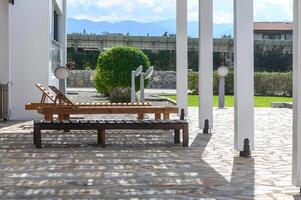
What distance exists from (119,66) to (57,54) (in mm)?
6871

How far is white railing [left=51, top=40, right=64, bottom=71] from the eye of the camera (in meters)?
15.4

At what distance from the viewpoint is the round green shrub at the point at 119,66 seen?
23.2m

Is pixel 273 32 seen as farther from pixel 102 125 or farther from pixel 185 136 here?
pixel 102 125

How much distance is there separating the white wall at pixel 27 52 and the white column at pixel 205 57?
4238 mm

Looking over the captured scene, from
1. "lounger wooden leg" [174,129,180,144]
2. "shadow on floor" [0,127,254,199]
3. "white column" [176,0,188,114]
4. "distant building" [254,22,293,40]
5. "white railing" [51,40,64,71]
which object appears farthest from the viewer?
"distant building" [254,22,293,40]

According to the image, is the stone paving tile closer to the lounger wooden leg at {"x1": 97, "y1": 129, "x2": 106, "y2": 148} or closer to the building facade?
the lounger wooden leg at {"x1": 97, "y1": 129, "x2": 106, "y2": 148}

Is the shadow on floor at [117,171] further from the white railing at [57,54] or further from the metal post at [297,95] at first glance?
the white railing at [57,54]

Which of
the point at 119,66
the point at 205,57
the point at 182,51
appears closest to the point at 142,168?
the point at 205,57

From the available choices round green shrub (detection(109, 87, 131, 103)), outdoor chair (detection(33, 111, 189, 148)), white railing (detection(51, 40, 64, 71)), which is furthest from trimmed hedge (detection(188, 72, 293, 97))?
outdoor chair (detection(33, 111, 189, 148))

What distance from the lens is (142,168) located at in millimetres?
6523

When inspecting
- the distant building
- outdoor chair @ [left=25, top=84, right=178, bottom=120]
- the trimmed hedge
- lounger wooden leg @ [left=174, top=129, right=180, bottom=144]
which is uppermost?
the distant building

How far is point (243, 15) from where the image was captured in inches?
292

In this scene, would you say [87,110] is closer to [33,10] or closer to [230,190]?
[33,10]

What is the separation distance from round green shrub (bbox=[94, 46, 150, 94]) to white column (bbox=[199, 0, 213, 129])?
1225 cm
